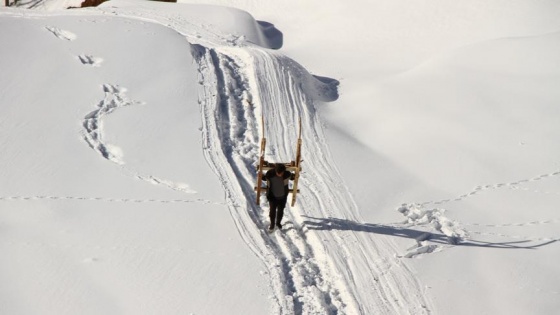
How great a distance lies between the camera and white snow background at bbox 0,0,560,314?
8109mm

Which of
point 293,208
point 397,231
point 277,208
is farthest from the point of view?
point 293,208

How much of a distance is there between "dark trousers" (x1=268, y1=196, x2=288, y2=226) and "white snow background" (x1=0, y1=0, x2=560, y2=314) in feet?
0.80

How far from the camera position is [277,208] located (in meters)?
9.30

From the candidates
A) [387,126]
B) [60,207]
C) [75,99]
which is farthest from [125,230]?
[387,126]

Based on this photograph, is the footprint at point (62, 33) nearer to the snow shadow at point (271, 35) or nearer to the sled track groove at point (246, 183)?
the sled track groove at point (246, 183)

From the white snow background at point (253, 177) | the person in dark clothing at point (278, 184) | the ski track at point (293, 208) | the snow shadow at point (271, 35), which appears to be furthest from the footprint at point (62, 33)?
the snow shadow at point (271, 35)

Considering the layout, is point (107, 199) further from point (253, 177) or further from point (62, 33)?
point (62, 33)

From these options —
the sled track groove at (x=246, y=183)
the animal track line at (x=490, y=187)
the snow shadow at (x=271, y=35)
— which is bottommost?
the snow shadow at (x=271, y=35)

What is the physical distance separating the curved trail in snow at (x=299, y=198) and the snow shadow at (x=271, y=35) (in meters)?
5.79

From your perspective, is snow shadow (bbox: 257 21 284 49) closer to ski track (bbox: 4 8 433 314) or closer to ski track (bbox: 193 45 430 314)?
ski track (bbox: 4 8 433 314)

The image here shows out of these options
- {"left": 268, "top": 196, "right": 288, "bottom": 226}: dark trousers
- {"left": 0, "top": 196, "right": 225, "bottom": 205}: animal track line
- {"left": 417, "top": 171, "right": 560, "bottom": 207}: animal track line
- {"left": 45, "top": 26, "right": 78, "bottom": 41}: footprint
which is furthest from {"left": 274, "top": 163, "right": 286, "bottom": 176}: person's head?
{"left": 45, "top": 26, "right": 78, "bottom": 41}: footprint

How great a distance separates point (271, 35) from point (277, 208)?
14554 millimetres

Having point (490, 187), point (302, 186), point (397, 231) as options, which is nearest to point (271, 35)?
point (490, 187)

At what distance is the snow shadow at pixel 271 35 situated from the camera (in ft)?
72.4
